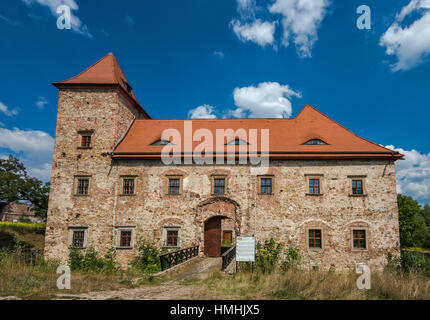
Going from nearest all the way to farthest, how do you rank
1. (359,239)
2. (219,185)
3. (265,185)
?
(359,239) → (265,185) → (219,185)

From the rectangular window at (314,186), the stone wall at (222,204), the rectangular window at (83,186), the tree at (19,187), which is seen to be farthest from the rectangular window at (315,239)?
the tree at (19,187)

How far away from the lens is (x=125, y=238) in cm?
1769

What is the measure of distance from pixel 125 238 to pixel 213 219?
18.4 ft

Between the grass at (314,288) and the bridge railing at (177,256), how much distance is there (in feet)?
11.3

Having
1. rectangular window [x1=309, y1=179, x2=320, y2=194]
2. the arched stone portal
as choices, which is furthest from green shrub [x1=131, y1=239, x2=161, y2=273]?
rectangular window [x1=309, y1=179, x2=320, y2=194]

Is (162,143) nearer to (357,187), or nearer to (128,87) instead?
(128,87)

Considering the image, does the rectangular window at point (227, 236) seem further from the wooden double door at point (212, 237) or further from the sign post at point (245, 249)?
the sign post at point (245, 249)

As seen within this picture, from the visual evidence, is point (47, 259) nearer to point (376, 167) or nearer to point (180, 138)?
point (180, 138)

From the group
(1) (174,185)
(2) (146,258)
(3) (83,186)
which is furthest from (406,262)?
(3) (83,186)

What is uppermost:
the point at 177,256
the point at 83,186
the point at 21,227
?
the point at 83,186

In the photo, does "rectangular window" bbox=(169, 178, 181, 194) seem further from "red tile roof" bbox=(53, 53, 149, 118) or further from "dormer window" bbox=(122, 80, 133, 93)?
"dormer window" bbox=(122, 80, 133, 93)

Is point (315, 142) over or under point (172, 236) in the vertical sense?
over

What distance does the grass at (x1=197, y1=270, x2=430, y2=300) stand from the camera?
8.54 meters
